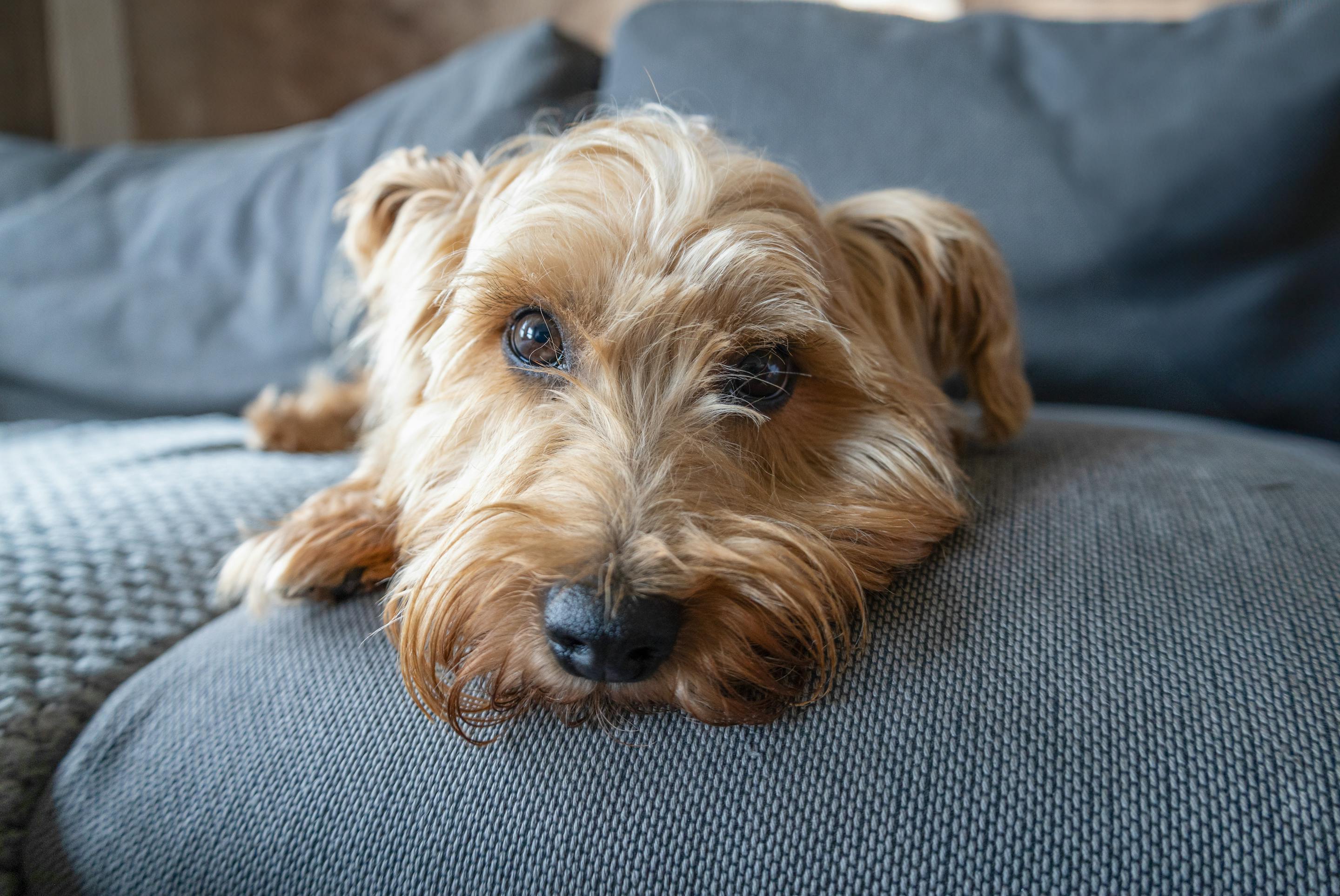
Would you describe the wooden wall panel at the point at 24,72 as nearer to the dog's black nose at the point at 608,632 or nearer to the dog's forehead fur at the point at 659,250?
the dog's forehead fur at the point at 659,250

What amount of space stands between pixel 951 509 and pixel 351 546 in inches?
33.4

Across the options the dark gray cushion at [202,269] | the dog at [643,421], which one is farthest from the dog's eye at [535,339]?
the dark gray cushion at [202,269]

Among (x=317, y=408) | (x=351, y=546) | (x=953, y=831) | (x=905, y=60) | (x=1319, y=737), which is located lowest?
(x=317, y=408)

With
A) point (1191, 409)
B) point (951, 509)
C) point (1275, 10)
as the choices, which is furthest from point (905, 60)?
point (951, 509)

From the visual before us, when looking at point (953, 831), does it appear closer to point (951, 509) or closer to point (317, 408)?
point (951, 509)

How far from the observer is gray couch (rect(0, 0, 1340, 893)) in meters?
0.75

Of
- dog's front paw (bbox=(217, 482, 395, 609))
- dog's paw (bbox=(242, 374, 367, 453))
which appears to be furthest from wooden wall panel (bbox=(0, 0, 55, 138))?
dog's front paw (bbox=(217, 482, 395, 609))

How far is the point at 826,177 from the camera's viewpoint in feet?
6.23

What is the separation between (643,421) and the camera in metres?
1.07

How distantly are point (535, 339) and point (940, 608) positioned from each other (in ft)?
2.12

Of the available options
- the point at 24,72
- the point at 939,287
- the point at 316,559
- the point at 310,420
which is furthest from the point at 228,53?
the point at 939,287

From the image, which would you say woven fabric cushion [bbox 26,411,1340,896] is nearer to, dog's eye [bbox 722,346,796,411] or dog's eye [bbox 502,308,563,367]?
dog's eye [bbox 722,346,796,411]

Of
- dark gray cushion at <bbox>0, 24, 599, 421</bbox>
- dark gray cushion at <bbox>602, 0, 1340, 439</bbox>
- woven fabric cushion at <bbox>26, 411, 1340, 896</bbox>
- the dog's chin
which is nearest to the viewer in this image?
woven fabric cushion at <bbox>26, 411, 1340, 896</bbox>

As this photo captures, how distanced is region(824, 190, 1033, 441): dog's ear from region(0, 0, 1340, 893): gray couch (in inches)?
5.2
